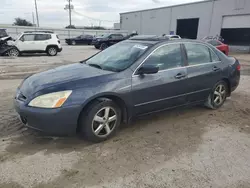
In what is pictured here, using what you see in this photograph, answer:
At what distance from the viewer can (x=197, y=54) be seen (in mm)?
4316

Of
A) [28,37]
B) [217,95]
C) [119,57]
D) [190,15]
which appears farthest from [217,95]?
[190,15]

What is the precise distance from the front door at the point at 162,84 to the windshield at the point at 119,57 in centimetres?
24

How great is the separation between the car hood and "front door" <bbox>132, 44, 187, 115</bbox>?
619mm

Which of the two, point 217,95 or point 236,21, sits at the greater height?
point 236,21

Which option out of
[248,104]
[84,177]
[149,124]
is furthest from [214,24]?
[84,177]

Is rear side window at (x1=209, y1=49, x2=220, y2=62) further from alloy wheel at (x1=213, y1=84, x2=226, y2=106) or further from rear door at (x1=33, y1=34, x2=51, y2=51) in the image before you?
rear door at (x1=33, y1=34, x2=51, y2=51)

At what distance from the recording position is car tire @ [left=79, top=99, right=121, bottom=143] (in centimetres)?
310

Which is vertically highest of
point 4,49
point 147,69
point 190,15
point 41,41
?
point 190,15

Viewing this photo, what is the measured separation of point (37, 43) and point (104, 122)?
1346 cm

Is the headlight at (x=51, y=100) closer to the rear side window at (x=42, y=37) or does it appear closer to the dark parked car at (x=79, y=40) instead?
the rear side window at (x=42, y=37)

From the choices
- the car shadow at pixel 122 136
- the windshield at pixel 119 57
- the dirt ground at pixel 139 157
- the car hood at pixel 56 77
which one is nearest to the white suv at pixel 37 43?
the dirt ground at pixel 139 157

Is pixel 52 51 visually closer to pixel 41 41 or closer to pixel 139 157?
pixel 41 41

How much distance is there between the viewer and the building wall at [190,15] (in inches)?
953

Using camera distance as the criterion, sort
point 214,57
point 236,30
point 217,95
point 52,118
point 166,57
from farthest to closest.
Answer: point 236,30 → point 217,95 → point 214,57 → point 166,57 → point 52,118
